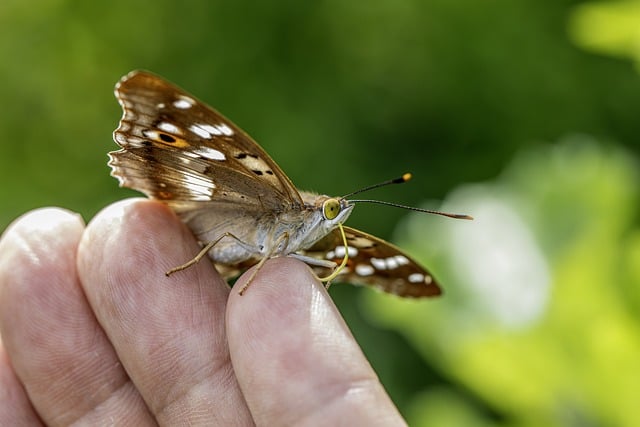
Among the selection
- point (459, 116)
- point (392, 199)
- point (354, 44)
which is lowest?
point (392, 199)

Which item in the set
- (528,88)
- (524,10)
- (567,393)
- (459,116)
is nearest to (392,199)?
(459,116)

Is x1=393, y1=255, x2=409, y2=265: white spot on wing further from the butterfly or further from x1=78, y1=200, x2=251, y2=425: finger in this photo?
x1=78, y1=200, x2=251, y2=425: finger

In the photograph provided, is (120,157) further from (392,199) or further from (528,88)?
(528,88)

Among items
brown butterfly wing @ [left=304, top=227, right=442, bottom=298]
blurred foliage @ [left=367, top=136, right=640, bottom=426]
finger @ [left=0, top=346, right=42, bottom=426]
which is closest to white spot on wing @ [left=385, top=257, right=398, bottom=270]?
brown butterfly wing @ [left=304, top=227, right=442, bottom=298]

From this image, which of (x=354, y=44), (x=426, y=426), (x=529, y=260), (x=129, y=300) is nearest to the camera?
(x=129, y=300)

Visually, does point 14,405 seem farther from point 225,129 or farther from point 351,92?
point 351,92

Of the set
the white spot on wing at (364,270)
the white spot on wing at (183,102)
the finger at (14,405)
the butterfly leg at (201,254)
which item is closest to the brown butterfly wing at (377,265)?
the white spot on wing at (364,270)
